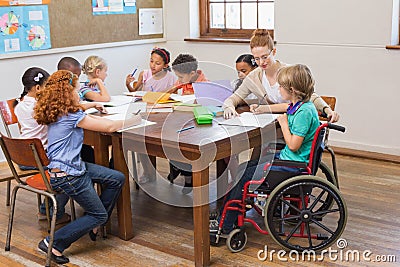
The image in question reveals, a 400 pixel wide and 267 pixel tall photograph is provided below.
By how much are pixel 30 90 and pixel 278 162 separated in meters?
1.49

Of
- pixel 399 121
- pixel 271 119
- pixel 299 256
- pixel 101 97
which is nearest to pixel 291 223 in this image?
pixel 299 256

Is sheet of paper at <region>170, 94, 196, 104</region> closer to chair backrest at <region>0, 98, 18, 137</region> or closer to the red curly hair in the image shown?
the red curly hair

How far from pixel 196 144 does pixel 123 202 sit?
0.78m

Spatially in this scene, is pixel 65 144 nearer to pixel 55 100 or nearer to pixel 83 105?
pixel 55 100

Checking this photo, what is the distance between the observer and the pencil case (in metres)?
3.15

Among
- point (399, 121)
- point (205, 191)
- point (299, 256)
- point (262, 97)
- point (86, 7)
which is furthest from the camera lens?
point (86, 7)

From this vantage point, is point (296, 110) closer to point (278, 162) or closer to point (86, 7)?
point (278, 162)

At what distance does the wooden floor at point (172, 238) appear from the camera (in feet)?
10.2

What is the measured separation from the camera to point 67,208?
156 inches

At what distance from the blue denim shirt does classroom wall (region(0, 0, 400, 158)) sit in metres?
2.11

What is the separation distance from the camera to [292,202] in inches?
127

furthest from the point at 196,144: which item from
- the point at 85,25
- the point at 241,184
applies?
the point at 85,25

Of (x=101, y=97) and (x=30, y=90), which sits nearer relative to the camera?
(x=30, y=90)

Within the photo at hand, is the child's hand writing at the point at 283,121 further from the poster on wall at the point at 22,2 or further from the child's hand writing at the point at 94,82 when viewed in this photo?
the poster on wall at the point at 22,2
